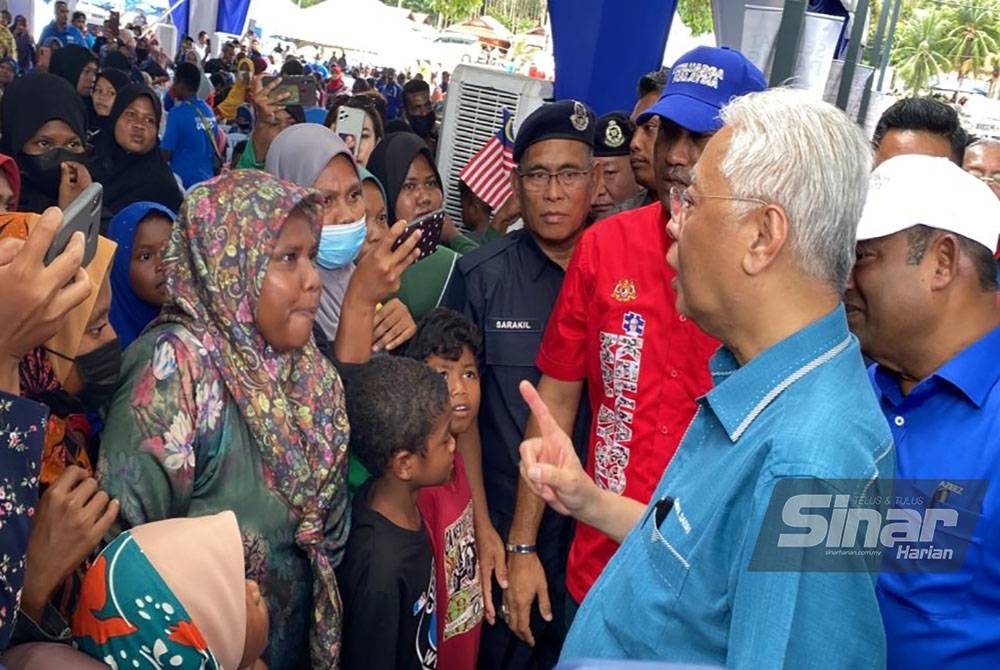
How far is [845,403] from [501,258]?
1.93 m

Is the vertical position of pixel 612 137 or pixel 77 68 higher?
pixel 612 137

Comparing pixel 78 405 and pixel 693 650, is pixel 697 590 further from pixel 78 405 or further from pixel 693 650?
pixel 78 405

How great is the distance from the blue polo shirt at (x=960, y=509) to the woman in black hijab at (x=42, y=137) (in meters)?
3.60

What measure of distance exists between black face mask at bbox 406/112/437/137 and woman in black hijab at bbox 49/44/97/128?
3.13m

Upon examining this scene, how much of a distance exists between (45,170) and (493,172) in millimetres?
2055

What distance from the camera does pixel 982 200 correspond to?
2.05 metres

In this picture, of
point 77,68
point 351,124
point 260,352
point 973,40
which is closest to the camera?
point 260,352

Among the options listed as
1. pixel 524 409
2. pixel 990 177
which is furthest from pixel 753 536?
pixel 990 177

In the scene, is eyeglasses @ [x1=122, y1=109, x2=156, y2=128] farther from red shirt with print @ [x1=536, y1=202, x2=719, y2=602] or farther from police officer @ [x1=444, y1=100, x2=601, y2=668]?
red shirt with print @ [x1=536, y1=202, x2=719, y2=602]

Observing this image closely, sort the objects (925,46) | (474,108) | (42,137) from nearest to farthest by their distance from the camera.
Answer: (42,137) < (474,108) < (925,46)

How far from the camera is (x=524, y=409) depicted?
125 inches

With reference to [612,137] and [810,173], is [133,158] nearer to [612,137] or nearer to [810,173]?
[612,137]

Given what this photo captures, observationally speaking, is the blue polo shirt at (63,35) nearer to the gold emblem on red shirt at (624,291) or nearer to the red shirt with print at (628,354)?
the red shirt with print at (628,354)

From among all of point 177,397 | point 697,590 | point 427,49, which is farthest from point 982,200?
point 427,49
